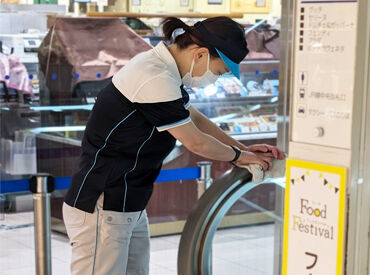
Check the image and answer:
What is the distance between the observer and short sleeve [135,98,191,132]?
2.71m

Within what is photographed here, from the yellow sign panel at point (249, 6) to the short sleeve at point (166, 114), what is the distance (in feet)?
7.13

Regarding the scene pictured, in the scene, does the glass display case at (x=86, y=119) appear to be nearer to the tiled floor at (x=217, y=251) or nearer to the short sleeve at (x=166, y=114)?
the tiled floor at (x=217, y=251)

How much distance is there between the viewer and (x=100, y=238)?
294 cm

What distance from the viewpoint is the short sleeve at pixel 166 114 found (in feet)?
8.90

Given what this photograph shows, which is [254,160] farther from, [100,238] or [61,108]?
[61,108]

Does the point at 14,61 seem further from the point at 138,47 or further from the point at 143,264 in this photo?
the point at 143,264

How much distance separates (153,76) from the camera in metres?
2.74

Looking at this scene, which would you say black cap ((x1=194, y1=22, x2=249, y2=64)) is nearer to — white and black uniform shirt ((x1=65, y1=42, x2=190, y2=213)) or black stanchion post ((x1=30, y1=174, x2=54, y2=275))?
white and black uniform shirt ((x1=65, y1=42, x2=190, y2=213))

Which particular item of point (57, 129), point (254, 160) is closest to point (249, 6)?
point (57, 129)

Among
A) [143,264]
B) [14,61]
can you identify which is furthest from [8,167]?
[143,264]

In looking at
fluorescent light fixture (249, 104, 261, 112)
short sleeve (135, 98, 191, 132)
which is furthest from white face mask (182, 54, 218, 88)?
fluorescent light fixture (249, 104, 261, 112)

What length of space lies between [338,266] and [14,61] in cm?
288

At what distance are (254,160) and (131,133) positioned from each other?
496 millimetres

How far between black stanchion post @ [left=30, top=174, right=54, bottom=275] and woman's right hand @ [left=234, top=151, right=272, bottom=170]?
1.47 meters
